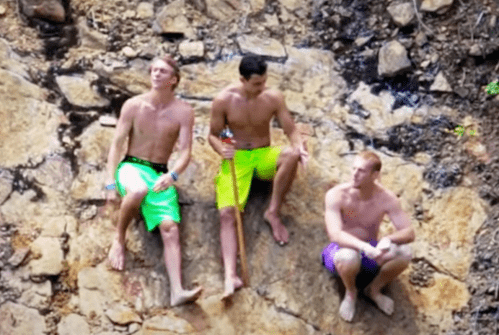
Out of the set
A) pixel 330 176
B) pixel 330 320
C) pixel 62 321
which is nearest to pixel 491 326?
pixel 330 320

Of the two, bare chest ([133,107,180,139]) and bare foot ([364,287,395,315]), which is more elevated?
bare chest ([133,107,180,139])

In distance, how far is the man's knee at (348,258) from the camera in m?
6.92

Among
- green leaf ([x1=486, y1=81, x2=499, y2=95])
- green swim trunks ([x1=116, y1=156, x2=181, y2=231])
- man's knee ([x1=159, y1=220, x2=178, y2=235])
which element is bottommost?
man's knee ([x1=159, y1=220, x2=178, y2=235])

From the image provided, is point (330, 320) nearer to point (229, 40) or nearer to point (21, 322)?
point (21, 322)

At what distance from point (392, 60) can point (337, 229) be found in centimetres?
202

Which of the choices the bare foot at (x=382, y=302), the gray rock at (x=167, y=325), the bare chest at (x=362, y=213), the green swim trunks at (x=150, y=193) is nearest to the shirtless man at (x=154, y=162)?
the green swim trunks at (x=150, y=193)

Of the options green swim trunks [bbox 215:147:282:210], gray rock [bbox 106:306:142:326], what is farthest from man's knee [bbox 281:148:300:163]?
gray rock [bbox 106:306:142:326]

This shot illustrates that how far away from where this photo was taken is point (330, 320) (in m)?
7.22

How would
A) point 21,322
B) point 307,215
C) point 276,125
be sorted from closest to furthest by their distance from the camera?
point 21,322, point 307,215, point 276,125

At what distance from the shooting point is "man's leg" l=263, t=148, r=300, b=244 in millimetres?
Result: 7379

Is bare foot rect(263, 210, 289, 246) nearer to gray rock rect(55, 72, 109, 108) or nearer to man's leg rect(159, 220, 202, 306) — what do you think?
man's leg rect(159, 220, 202, 306)

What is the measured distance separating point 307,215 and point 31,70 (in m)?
2.30

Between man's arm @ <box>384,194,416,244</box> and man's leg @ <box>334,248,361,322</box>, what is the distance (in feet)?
0.84

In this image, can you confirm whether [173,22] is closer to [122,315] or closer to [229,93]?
[229,93]
